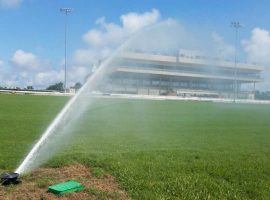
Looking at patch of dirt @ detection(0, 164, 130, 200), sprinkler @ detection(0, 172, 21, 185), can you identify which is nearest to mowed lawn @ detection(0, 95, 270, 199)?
patch of dirt @ detection(0, 164, 130, 200)

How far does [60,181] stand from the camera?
9320mm

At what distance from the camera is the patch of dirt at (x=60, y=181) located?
27.2 feet

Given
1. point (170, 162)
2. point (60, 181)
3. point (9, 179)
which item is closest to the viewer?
point (9, 179)

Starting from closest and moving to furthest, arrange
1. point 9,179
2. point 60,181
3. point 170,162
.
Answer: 1. point 9,179
2. point 60,181
3. point 170,162

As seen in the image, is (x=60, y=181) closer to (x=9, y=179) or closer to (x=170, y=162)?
(x=9, y=179)

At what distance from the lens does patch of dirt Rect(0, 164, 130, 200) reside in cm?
828

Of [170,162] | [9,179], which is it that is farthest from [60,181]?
[170,162]

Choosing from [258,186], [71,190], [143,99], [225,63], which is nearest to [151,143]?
[258,186]

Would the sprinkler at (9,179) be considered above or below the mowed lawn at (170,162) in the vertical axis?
above

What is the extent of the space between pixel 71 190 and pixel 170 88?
9763 cm

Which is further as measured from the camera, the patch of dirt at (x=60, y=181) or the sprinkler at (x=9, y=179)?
the sprinkler at (x=9, y=179)

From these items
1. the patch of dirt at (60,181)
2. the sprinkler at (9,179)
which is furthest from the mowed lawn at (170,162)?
the sprinkler at (9,179)

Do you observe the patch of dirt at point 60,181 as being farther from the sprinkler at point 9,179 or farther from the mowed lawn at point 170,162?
the mowed lawn at point 170,162

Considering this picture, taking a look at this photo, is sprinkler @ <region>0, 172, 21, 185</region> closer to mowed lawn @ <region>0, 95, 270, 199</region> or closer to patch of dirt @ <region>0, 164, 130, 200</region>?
patch of dirt @ <region>0, 164, 130, 200</region>
